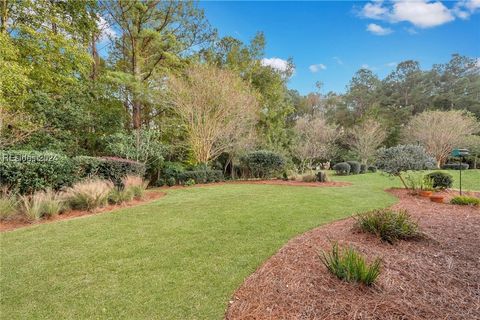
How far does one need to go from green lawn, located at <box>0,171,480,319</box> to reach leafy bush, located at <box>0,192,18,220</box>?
3.00 feet

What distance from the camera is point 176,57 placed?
42.4 ft

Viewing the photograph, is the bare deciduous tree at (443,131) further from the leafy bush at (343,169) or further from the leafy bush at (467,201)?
the leafy bush at (467,201)

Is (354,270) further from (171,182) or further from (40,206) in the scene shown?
(171,182)

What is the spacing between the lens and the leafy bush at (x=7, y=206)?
4.62 meters

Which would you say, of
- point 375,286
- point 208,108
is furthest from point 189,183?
point 375,286

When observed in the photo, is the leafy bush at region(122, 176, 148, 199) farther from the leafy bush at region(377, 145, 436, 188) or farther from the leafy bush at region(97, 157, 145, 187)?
the leafy bush at region(377, 145, 436, 188)

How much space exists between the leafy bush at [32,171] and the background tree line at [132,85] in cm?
322

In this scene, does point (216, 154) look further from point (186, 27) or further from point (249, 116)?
point (186, 27)

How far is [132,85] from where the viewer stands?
11.6m

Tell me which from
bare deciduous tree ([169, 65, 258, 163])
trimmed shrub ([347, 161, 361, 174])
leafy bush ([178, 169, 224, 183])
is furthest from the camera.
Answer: trimmed shrub ([347, 161, 361, 174])

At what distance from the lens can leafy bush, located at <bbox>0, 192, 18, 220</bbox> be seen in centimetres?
462

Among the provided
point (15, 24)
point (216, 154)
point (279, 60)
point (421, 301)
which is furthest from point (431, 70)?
point (15, 24)

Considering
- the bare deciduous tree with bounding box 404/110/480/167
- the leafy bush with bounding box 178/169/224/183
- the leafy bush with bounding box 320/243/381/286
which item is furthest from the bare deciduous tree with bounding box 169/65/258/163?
the bare deciduous tree with bounding box 404/110/480/167

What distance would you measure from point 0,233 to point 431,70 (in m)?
37.6
